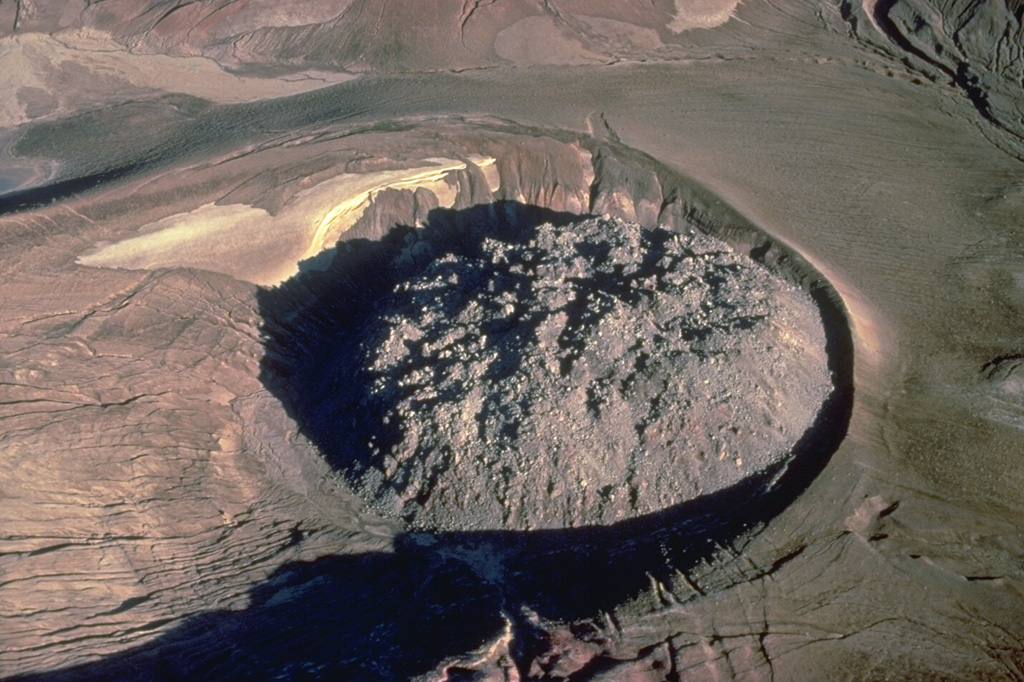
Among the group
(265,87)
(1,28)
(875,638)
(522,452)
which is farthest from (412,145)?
(1,28)

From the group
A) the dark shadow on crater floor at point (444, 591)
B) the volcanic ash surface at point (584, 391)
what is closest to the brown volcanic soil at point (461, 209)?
the dark shadow on crater floor at point (444, 591)

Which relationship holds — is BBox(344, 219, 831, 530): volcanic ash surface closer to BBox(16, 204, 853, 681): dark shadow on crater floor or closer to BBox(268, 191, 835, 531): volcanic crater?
BBox(268, 191, 835, 531): volcanic crater

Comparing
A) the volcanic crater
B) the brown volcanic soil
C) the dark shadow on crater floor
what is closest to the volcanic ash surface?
the volcanic crater

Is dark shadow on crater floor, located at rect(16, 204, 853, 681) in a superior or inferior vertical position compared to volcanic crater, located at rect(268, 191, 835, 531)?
inferior

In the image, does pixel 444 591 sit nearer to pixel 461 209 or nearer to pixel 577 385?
pixel 577 385

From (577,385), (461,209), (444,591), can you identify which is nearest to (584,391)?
(577,385)
